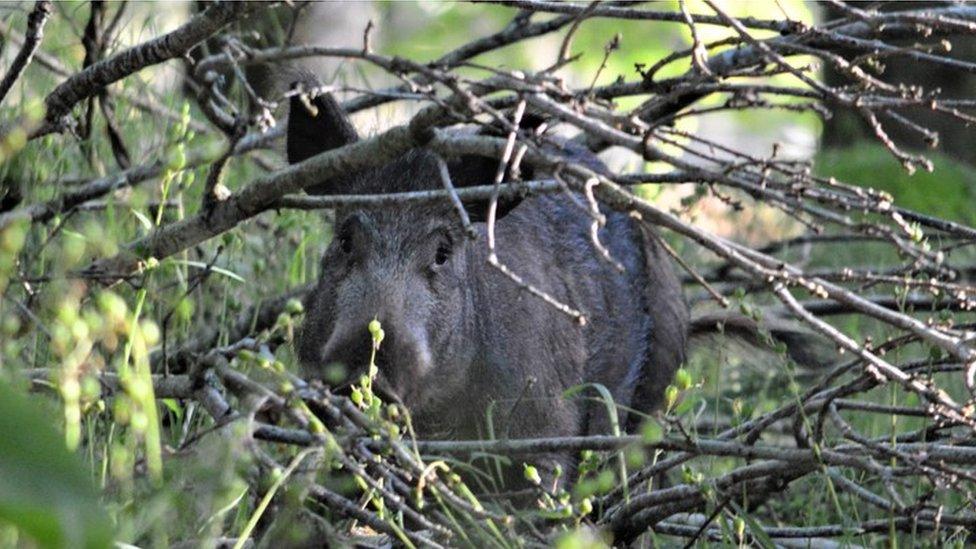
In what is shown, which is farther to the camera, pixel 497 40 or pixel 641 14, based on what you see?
pixel 497 40

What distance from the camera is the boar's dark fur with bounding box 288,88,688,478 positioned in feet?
16.6

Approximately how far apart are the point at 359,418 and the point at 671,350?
3.72 metres

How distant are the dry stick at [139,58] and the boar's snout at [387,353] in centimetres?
115

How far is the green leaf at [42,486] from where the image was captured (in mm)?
1912

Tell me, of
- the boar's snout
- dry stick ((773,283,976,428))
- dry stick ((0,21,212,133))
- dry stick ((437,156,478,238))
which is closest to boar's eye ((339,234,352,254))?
the boar's snout

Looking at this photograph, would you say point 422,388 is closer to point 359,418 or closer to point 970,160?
point 359,418

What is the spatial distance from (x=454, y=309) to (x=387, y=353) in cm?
59

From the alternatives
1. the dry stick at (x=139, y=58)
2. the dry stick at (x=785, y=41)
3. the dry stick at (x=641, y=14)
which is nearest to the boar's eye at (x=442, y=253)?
the dry stick at (x=785, y=41)

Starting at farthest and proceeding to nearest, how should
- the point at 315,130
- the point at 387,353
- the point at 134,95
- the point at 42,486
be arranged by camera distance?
the point at 134,95
the point at 315,130
the point at 387,353
the point at 42,486

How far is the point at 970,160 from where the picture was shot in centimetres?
1248

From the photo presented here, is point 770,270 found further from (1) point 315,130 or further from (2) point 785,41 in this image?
(1) point 315,130

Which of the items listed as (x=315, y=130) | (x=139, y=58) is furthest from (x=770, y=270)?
(x=315, y=130)

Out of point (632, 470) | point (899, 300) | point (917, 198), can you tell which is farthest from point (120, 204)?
point (917, 198)

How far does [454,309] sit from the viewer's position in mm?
5410
